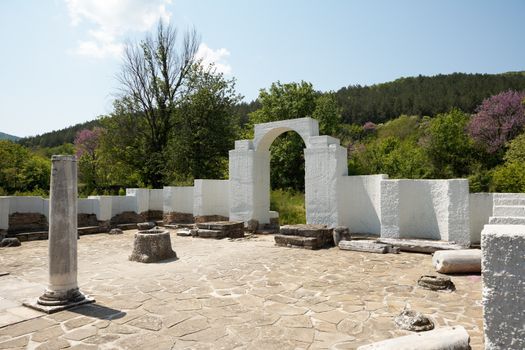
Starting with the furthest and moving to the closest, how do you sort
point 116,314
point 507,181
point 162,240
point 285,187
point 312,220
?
point 285,187 → point 507,181 → point 312,220 → point 162,240 → point 116,314

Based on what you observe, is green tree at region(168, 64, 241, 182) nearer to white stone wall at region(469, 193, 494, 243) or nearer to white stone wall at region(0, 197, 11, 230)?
white stone wall at region(0, 197, 11, 230)

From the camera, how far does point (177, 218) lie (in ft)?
51.3

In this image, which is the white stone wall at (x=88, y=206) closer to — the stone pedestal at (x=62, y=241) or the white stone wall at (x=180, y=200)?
the white stone wall at (x=180, y=200)

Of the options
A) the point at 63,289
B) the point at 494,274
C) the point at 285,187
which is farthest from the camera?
the point at 285,187

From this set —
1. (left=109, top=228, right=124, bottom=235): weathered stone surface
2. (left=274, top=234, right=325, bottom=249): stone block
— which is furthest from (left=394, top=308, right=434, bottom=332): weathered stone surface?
(left=109, top=228, right=124, bottom=235): weathered stone surface

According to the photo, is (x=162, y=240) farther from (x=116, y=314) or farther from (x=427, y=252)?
(x=427, y=252)

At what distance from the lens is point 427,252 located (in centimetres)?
912

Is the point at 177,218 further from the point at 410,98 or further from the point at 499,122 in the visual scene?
the point at 410,98

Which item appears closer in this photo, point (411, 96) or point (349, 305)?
point (349, 305)

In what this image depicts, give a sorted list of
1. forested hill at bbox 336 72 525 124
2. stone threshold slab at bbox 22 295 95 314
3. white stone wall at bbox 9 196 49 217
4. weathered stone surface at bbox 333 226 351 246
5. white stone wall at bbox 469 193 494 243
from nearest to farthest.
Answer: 1. stone threshold slab at bbox 22 295 95 314
2. white stone wall at bbox 469 193 494 243
3. weathered stone surface at bbox 333 226 351 246
4. white stone wall at bbox 9 196 49 217
5. forested hill at bbox 336 72 525 124

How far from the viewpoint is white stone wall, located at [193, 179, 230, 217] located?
14.4 meters

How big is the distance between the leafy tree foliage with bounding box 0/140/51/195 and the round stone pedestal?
66.3ft

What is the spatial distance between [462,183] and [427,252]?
6.58ft

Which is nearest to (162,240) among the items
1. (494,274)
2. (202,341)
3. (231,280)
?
(231,280)
